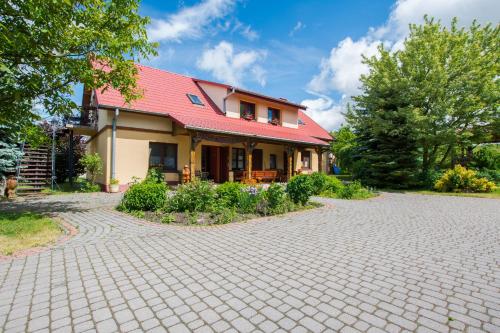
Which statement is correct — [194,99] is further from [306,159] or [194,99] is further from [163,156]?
[306,159]

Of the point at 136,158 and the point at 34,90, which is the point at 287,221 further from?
the point at 136,158

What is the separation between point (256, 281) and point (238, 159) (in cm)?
1564

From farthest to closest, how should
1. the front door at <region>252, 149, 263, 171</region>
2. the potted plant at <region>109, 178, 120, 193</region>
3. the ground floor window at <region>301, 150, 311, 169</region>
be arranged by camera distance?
the ground floor window at <region>301, 150, 311, 169</region>, the front door at <region>252, 149, 263, 171</region>, the potted plant at <region>109, 178, 120, 193</region>

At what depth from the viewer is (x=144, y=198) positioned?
27.2 ft

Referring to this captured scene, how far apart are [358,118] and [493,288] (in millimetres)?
16385

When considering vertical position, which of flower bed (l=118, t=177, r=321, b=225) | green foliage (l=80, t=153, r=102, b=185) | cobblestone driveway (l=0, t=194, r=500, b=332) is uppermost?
green foliage (l=80, t=153, r=102, b=185)

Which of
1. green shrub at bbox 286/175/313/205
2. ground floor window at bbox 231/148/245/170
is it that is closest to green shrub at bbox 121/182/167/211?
green shrub at bbox 286/175/313/205

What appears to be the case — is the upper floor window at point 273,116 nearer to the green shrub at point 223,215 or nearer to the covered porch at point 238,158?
the covered porch at point 238,158

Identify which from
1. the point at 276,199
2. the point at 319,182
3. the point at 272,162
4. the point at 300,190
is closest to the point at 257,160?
the point at 272,162

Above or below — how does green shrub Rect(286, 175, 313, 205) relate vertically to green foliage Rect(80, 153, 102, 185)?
below

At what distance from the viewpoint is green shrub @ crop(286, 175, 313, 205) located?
9742mm

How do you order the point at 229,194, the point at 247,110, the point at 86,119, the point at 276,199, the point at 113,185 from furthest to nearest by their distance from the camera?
the point at 247,110 < the point at 86,119 < the point at 113,185 < the point at 276,199 < the point at 229,194

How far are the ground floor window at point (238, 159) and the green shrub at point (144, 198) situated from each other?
10.4 m

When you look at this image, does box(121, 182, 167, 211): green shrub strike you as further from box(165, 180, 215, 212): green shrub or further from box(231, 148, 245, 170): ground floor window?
box(231, 148, 245, 170): ground floor window
